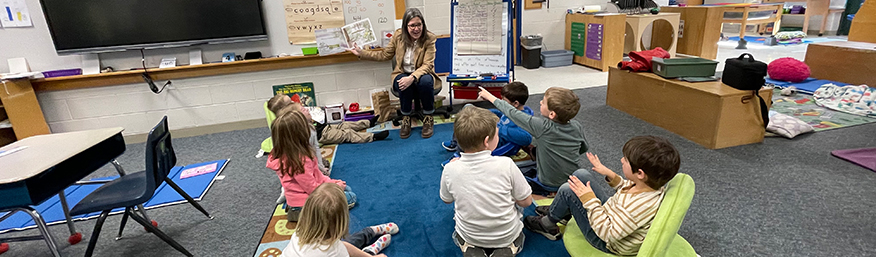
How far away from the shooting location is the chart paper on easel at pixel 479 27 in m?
3.93

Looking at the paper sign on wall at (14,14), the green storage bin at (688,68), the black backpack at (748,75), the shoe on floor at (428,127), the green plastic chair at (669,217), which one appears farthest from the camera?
the shoe on floor at (428,127)

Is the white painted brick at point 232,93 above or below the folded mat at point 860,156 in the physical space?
above

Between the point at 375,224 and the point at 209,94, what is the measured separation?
273 centimetres

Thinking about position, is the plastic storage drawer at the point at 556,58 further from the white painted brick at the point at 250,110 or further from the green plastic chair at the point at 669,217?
the green plastic chair at the point at 669,217

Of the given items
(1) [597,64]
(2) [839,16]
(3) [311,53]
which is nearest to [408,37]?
(3) [311,53]

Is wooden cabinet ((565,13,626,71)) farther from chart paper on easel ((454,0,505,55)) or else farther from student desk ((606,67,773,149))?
chart paper on easel ((454,0,505,55))

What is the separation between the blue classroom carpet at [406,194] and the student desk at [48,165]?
2.82 feet

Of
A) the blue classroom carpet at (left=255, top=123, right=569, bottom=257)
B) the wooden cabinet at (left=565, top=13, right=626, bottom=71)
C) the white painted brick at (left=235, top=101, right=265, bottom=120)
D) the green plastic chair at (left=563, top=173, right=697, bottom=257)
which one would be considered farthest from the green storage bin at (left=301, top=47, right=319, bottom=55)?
the wooden cabinet at (left=565, top=13, right=626, bottom=71)

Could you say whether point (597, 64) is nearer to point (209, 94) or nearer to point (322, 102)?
point (322, 102)

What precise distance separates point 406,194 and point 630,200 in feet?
4.51

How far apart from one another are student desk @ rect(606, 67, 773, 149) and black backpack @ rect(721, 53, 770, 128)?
4 centimetres

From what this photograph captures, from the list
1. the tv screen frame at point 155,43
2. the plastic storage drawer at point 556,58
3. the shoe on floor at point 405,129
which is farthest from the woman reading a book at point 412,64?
the plastic storage drawer at point 556,58

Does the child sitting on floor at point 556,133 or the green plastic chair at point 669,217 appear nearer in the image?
the green plastic chair at point 669,217

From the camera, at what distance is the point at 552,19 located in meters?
6.59
